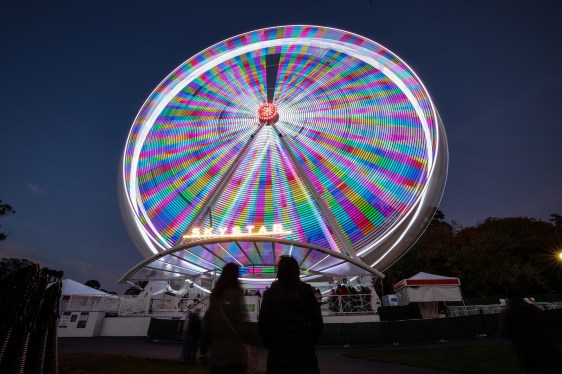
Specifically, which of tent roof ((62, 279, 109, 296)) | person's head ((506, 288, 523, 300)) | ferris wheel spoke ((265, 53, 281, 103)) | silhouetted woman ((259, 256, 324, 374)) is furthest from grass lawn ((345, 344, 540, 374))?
tent roof ((62, 279, 109, 296))

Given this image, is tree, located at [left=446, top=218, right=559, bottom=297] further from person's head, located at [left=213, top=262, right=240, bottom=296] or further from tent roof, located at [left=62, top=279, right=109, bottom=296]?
person's head, located at [left=213, top=262, right=240, bottom=296]

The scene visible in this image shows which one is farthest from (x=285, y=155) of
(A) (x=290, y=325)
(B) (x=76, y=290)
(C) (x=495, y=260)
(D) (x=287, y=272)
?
(C) (x=495, y=260)

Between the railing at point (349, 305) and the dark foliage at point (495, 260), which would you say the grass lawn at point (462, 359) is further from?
the dark foliage at point (495, 260)

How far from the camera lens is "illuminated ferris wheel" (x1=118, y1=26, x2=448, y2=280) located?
16.7 m

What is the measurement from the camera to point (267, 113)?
18.8 meters

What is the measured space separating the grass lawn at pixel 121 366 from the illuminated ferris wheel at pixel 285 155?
26.4 feet

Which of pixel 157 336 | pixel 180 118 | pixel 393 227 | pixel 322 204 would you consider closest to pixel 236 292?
pixel 157 336

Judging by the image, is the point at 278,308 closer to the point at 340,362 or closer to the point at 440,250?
the point at 340,362

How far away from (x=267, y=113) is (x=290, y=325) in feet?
56.0

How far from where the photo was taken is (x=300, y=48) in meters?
18.4

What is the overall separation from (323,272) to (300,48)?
12559 millimetres

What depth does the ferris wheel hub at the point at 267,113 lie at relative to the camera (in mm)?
18719

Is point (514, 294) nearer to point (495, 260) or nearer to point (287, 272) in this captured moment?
point (287, 272)

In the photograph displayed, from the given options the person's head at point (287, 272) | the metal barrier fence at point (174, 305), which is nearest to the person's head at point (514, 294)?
the person's head at point (287, 272)
